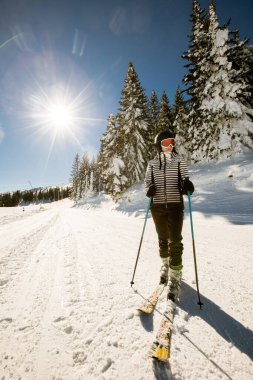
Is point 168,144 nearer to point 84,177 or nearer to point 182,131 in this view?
point 182,131

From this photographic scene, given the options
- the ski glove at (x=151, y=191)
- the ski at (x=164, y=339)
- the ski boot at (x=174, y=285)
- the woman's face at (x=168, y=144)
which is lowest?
the ski at (x=164, y=339)

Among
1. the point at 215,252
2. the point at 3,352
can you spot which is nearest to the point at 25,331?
the point at 3,352

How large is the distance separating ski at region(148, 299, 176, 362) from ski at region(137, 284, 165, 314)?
23 cm

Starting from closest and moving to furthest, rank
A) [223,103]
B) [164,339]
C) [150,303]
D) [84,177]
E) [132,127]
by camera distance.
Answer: [164,339]
[150,303]
[223,103]
[132,127]
[84,177]

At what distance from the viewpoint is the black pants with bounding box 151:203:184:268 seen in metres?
3.20

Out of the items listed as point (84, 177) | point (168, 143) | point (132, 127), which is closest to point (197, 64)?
point (132, 127)

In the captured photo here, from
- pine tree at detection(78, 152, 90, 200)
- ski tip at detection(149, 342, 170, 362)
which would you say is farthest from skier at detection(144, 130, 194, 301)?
pine tree at detection(78, 152, 90, 200)

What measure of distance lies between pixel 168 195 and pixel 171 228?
0.52m

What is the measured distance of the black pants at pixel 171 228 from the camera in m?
3.20

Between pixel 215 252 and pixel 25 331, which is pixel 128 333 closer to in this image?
pixel 25 331

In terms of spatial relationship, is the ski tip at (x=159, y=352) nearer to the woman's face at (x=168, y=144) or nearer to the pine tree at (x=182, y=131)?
the woman's face at (x=168, y=144)

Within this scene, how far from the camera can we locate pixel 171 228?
324cm

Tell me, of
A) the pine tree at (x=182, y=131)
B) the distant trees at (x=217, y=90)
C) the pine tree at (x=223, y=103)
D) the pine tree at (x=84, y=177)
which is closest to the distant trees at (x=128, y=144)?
the pine tree at (x=182, y=131)

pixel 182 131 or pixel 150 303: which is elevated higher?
pixel 182 131
